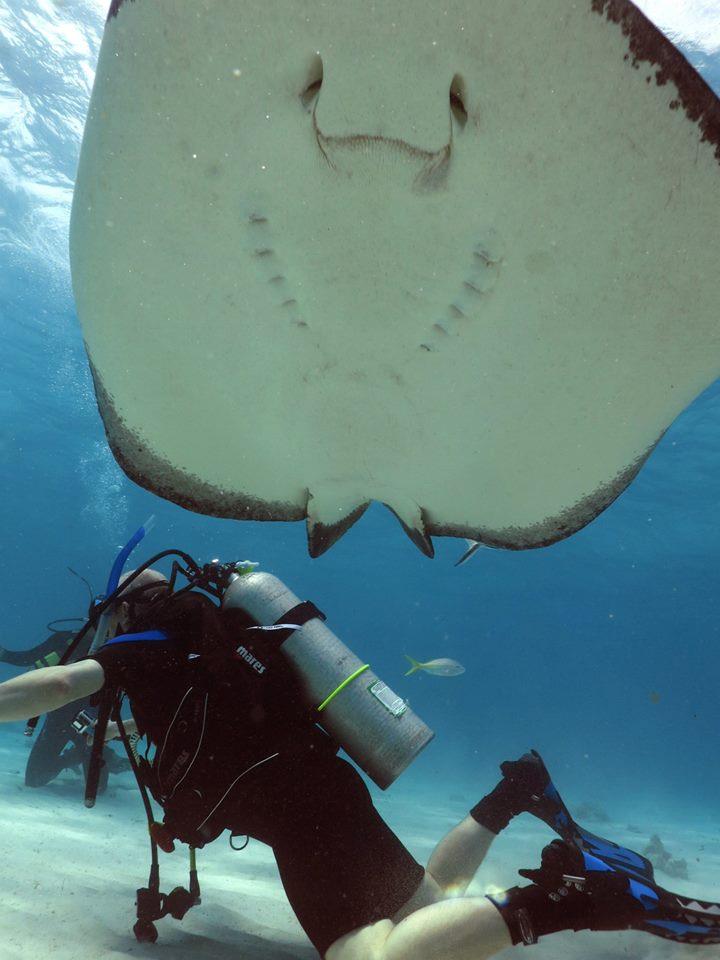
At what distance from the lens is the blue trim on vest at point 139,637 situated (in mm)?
2557

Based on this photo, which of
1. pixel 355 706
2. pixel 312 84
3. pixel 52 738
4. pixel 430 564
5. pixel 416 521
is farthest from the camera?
pixel 430 564

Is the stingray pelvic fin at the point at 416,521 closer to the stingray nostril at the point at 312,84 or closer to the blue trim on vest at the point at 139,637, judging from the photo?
the blue trim on vest at the point at 139,637

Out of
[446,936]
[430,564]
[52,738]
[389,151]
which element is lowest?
[430,564]

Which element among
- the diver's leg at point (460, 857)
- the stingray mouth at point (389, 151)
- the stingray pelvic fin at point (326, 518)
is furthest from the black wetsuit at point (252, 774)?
the stingray mouth at point (389, 151)

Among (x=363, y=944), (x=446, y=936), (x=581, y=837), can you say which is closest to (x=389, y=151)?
(x=446, y=936)

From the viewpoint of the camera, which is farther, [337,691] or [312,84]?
[337,691]

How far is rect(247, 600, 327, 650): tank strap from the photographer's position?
2908 millimetres

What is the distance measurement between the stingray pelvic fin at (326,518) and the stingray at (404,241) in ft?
1.39

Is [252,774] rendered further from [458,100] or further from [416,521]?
[458,100]

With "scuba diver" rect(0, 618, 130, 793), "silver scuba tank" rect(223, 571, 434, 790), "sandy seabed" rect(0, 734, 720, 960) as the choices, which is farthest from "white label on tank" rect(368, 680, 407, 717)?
"scuba diver" rect(0, 618, 130, 793)

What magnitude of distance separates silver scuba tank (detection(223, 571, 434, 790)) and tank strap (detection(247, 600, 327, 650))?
0.05 ft

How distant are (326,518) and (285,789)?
4.86 ft

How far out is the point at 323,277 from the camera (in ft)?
6.75

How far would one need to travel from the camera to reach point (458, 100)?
1526 mm
